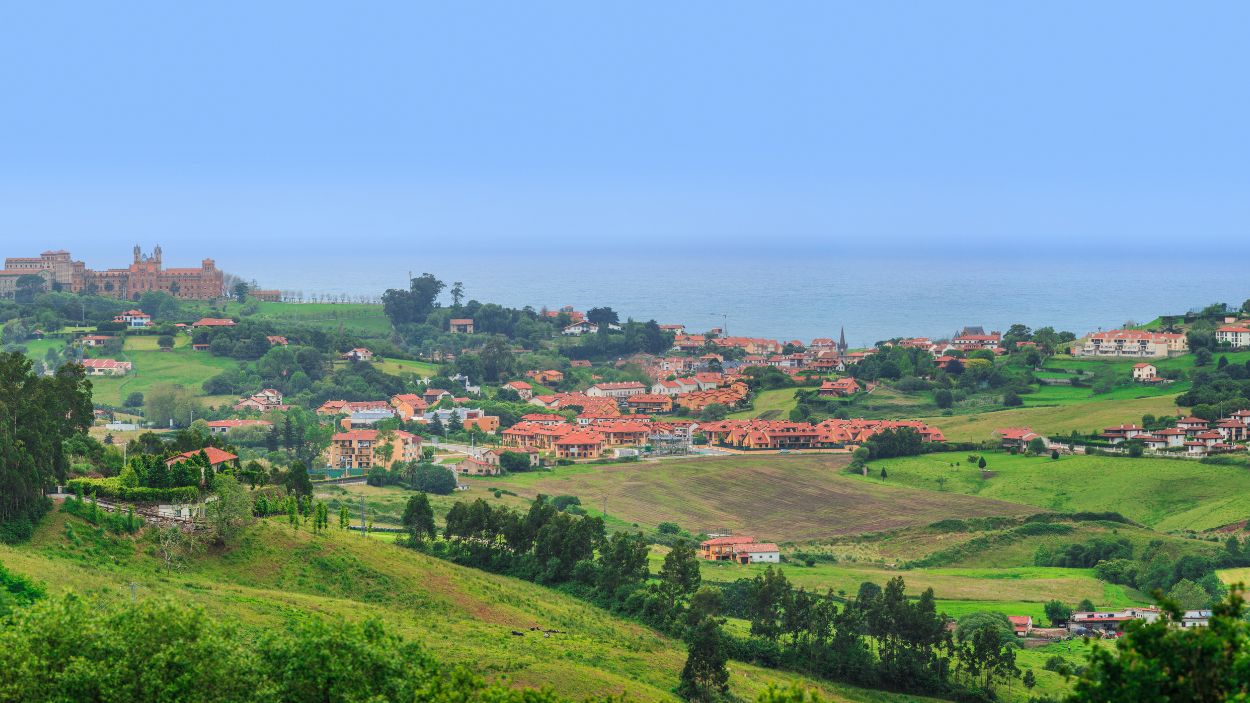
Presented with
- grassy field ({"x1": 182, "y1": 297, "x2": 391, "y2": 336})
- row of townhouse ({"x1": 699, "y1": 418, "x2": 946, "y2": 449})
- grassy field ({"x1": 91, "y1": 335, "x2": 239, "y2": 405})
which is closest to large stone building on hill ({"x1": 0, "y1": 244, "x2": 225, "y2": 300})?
grassy field ({"x1": 182, "y1": 297, "x2": 391, "y2": 336})

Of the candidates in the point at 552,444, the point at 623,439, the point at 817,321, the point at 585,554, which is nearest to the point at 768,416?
the point at 623,439

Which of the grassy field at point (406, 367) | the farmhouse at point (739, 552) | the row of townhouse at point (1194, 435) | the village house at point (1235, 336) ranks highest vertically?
the village house at point (1235, 336)

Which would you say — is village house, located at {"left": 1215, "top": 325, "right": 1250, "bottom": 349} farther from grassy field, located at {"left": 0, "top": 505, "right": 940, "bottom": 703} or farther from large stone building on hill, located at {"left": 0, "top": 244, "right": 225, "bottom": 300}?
large stone building on hill, located at {"left": 0, "top": 244, "right": 225, "bottom": 300}

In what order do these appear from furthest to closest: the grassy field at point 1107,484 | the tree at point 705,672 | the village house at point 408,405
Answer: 1. the village house at point 408,405
2. the grassy field at point 1107,484
3. the tree at point 705,672

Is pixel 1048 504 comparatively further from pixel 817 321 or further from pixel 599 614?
pixel 817 321

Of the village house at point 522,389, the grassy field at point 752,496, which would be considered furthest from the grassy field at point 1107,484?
the village house at point 522,389

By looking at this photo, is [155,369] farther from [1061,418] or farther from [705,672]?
[705,672]

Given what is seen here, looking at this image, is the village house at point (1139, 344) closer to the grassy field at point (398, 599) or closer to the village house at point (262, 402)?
the village house at point (262, 402)

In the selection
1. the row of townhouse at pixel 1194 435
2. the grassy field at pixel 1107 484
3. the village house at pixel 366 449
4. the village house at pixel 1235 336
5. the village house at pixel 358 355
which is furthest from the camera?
the village house at pixel 358 355
